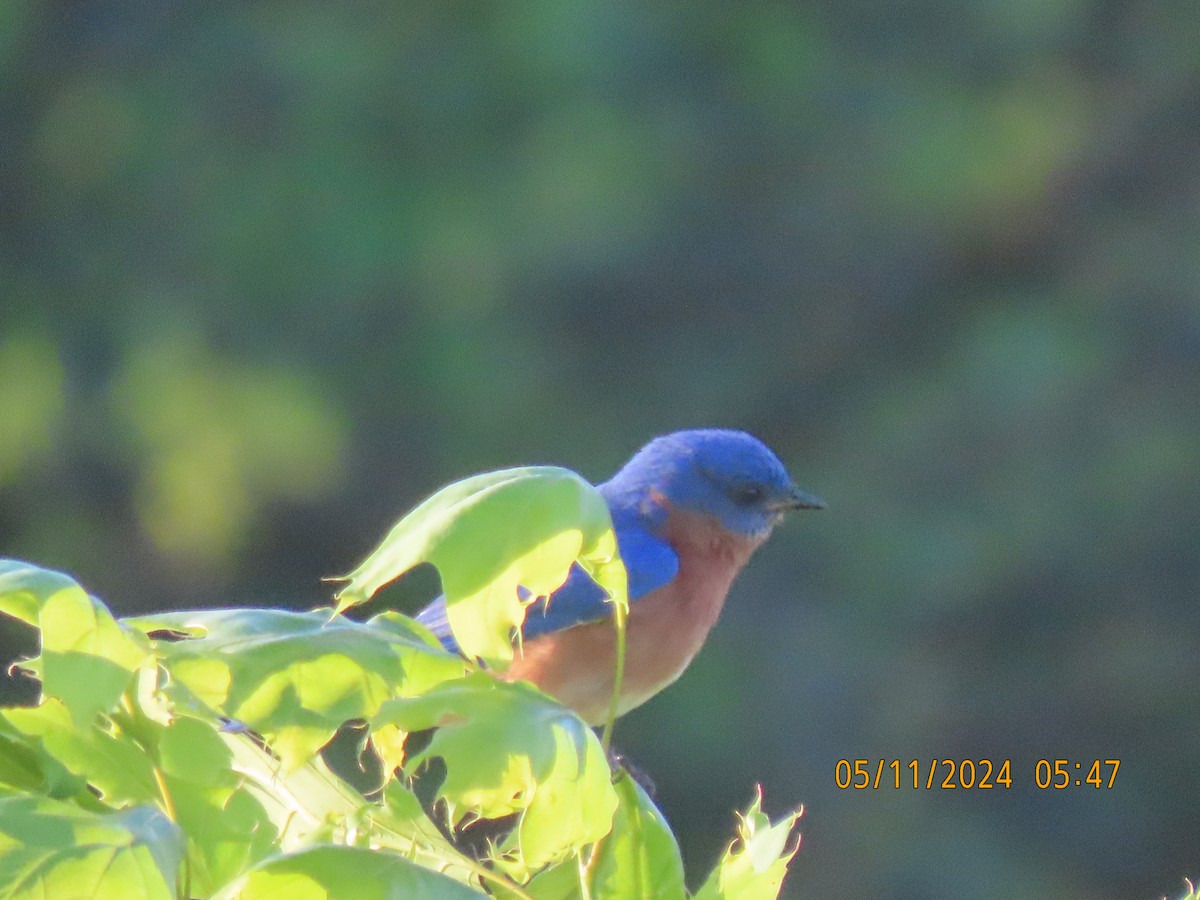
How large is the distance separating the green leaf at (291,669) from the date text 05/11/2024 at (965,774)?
6.72m

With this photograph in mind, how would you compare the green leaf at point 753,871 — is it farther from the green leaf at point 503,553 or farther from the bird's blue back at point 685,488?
the bird's blue back at point 685,488

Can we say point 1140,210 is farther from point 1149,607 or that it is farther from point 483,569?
point 483,569

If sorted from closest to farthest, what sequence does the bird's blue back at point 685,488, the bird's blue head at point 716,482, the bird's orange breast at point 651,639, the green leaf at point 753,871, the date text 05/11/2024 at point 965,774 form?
1. the green leaf at point 753,871
2. the bird's orange breast at point 651,639
3. the bird's blue back at point 685,488
4. the bird's blue head at point 716,482
5. the date text 05/11/2024 at point 965,774

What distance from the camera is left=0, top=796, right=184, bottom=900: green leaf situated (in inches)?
39.5

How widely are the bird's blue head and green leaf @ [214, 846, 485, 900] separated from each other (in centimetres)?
235

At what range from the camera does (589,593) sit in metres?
3.08

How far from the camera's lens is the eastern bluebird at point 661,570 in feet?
9.87

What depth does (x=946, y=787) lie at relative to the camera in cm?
867

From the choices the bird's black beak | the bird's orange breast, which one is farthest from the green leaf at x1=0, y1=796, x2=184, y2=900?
the bird's black beak

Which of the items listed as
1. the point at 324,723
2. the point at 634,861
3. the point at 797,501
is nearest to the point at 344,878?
the point at 324,723

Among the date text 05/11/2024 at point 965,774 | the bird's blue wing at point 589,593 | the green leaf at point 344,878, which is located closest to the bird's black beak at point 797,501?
the bird's blue wing at point 589,593

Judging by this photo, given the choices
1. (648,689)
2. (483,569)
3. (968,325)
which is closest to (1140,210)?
(968,325)

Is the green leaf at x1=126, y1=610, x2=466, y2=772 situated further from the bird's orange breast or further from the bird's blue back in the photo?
the bird's blue back

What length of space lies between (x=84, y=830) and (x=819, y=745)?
23.5 feet
